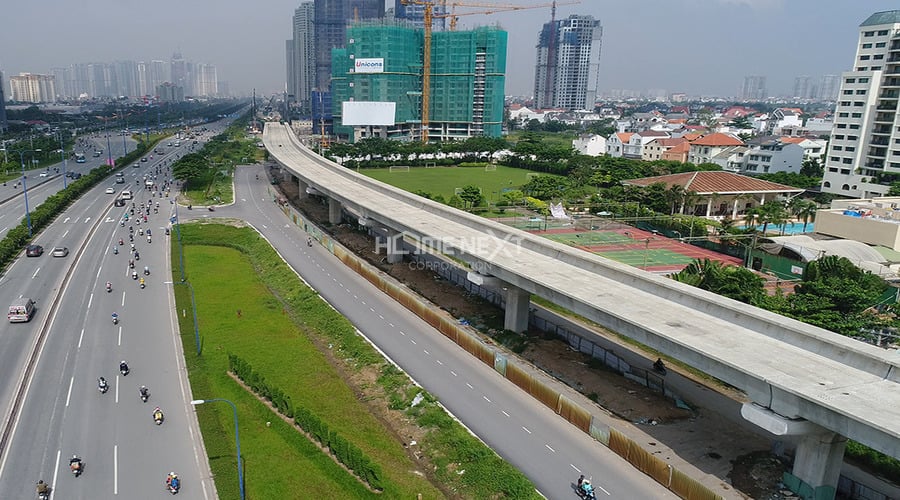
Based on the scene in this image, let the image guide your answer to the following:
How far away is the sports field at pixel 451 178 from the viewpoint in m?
96.8

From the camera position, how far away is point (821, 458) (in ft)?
72.9

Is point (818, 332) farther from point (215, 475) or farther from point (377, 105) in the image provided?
point (377, 105)

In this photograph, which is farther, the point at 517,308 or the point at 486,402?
the point at 517,308

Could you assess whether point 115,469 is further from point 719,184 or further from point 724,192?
point 719,184

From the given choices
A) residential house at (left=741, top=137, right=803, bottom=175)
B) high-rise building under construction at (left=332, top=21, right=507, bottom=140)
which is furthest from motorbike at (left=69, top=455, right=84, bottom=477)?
high-rise building under construction at (left=332, top=21, right=507, bottom=140)

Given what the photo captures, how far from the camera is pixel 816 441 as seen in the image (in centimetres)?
2220

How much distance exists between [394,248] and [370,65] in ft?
359

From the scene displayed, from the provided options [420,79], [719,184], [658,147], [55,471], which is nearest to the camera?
[55,471]

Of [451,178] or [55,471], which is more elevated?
[451,178]

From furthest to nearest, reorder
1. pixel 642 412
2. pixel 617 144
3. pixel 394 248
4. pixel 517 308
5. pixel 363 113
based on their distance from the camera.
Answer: pixel 363 113
pixel 617 144
pixel 394 248
pixel 517 308
pixel 642 412

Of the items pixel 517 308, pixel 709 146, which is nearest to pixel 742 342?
pixel 517 308

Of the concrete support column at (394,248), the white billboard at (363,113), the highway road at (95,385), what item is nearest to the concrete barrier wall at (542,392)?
the concrete support column at (394,248)

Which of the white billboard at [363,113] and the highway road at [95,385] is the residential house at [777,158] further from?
the highway road at [95,385]

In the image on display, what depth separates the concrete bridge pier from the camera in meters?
21.8
